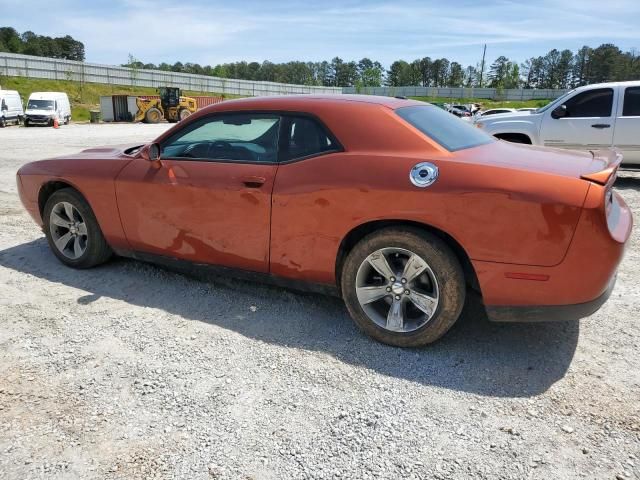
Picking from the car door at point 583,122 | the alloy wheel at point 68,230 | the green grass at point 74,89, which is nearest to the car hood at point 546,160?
the alloy wheel at point 68,230

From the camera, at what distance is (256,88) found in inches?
2977

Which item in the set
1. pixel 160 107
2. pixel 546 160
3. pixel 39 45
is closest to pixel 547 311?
pixel 546 160

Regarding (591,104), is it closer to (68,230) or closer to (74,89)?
(68,230)

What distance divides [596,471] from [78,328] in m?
3.12

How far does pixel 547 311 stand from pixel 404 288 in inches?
31.5

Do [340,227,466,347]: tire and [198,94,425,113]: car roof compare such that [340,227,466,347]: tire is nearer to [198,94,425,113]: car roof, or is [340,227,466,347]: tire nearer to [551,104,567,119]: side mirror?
[198,94,425,113]: car roof

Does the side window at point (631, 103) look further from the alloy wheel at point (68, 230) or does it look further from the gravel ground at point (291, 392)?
the alloy wheel at point (68, 230)

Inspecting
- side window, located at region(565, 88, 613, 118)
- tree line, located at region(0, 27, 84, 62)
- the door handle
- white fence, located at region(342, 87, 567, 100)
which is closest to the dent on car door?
the door handle

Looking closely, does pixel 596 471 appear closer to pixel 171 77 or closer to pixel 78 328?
pixel 78 328

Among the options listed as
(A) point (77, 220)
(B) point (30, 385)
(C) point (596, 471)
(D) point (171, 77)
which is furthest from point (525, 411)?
(D) point (171, 77)

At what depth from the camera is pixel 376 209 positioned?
9.99ft

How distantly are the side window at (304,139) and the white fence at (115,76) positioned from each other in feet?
147

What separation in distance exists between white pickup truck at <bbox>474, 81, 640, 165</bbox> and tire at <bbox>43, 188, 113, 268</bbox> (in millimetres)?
7407

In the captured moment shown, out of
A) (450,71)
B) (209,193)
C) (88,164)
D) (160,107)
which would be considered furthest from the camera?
(450,71)
